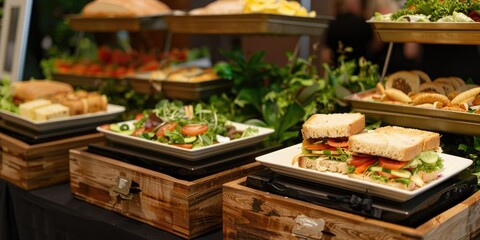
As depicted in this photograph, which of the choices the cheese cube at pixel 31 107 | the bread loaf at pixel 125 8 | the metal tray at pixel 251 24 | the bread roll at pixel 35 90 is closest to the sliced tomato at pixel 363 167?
the metal tray at pixel 251 24

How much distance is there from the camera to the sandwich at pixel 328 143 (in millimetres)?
1479

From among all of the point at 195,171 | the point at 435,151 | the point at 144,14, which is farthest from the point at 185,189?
the point at 144,14

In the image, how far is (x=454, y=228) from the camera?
136 centimetres

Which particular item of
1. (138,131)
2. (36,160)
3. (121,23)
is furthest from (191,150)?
(121,23)

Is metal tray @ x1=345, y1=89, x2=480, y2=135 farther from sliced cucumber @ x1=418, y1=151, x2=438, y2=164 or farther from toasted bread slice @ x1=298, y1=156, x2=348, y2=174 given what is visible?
toasted bread slice @ x1=298, y1=156, x2=348, y2=174

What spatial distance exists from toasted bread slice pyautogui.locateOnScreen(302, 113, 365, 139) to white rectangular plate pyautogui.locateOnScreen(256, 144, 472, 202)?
0.11 meters

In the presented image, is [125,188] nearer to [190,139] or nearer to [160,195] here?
[160,195]

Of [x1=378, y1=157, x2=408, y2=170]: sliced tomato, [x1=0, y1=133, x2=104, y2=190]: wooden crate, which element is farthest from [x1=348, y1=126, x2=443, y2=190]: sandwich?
[x1=0, y1=133, x2=104, y2=190]: wooden crate

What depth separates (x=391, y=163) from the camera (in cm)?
136

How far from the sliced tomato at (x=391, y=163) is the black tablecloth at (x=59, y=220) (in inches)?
24.7

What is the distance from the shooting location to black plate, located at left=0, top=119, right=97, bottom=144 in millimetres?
2326

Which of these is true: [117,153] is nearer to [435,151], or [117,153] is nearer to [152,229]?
[152,229]

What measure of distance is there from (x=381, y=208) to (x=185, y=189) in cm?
64

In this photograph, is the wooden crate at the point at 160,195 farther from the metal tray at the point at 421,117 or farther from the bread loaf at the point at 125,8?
the bread loaf at the point at 125,8
